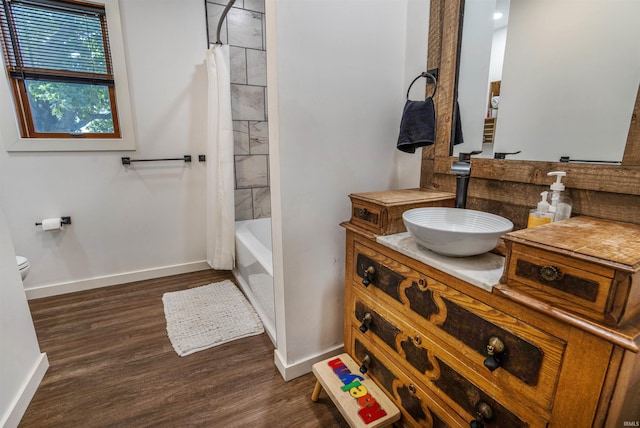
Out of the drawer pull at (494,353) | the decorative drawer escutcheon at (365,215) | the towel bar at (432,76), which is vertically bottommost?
the drawer pull at (494,353)

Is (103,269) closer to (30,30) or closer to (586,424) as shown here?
(30,30)

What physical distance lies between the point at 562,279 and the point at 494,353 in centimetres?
26

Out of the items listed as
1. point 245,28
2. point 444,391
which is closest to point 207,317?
point 444,391

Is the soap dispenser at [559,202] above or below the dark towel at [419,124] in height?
below

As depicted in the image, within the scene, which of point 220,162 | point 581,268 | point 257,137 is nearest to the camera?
point 581,268

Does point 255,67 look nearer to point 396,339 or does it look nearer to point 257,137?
point 257,137

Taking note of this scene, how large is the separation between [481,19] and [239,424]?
1932 millimetres

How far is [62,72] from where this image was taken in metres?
2.12

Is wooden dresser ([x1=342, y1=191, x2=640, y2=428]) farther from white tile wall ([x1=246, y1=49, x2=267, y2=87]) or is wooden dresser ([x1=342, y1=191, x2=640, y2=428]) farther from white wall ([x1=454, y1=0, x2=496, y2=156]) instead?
white tile wall ([x1=246, y1=49, x2=267, y2=87])

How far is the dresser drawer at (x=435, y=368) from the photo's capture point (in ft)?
2.52

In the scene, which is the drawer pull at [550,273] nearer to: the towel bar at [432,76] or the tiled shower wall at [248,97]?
the towel bar at [432,76]

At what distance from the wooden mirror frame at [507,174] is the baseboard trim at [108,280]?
88.5 inches

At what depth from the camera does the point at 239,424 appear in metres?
1.29

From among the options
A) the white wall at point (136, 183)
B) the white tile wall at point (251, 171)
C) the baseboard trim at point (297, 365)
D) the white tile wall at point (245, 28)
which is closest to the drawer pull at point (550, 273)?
the baseboard trim at point (297, 365)
